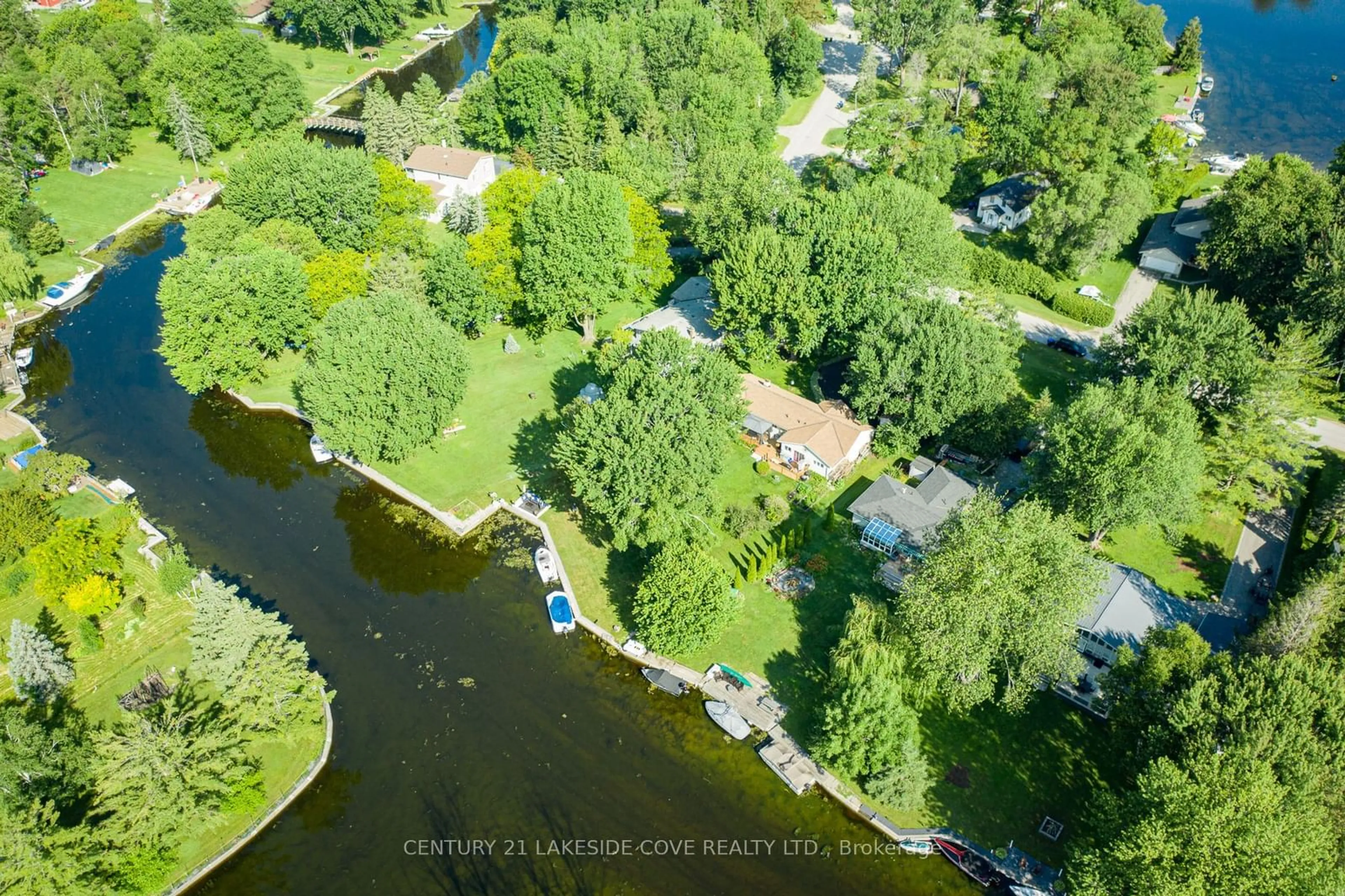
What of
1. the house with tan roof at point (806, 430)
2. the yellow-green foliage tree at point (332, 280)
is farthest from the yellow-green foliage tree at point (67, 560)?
the house with tan roof at point (806, 430)

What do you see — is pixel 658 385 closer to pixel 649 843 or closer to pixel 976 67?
pixel 649 843

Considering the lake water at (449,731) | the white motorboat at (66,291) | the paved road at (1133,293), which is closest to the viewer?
the lake water at (449,731)

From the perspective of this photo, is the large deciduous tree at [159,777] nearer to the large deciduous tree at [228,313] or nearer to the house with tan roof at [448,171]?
the large deciduous tree at [228,313]

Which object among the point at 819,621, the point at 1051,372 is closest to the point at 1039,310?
the point at 1051,372

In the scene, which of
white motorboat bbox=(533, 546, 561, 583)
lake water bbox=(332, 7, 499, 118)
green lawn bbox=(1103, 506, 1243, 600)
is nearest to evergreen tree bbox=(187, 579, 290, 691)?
white motorboat bbox=(533, 546, 561, 583)

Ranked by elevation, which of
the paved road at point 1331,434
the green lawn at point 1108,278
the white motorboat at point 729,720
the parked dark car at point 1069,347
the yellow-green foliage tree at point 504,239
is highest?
the green lawn at point 1108,278

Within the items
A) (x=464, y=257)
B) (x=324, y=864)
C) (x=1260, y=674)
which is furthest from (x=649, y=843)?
(x=464, y=257)

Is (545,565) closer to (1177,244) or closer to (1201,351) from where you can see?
(1201,351)
